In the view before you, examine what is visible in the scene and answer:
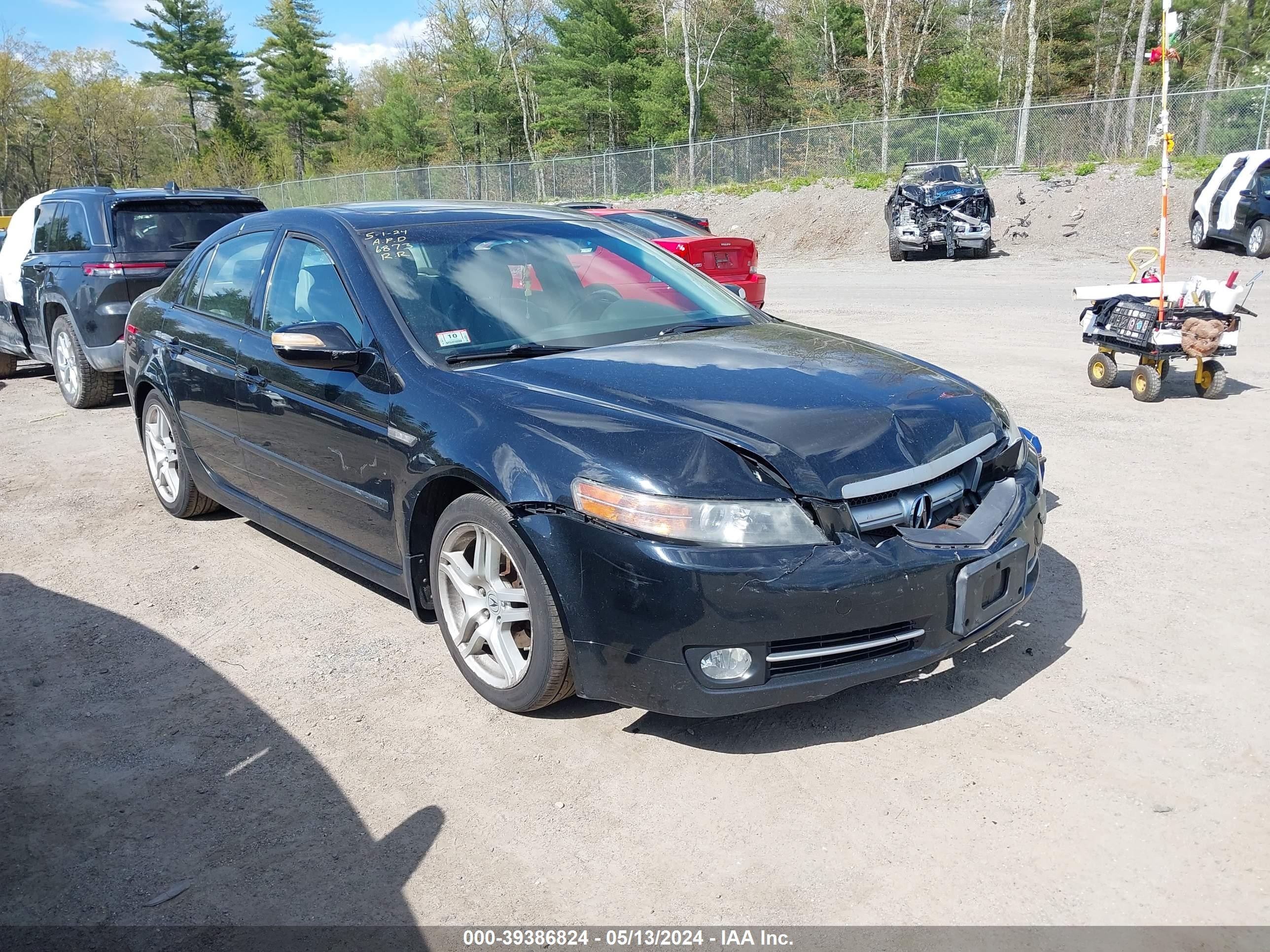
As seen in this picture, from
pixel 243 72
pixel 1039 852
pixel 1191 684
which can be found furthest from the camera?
pixel 243 72

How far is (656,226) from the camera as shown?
42.2 feet

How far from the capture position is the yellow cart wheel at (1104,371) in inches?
330

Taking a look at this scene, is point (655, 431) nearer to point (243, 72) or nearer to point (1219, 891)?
point (1219, 891)

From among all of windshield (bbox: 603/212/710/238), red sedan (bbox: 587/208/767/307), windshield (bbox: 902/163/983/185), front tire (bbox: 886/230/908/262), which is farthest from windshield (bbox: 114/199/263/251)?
windshield (bbox: 902/163/983/185)

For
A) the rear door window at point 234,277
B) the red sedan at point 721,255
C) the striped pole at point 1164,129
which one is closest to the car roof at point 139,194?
the red sedan at point 721,255

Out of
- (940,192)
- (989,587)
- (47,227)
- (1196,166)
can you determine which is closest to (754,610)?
(989,587)

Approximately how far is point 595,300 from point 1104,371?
19.0 feet

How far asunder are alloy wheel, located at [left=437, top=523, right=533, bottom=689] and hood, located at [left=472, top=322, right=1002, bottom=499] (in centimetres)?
58

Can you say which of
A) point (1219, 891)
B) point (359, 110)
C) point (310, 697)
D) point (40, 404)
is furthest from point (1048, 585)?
point (359, 110)

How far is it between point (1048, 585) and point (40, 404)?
376 inches

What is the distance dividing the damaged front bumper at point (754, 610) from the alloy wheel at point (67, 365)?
7881 mm

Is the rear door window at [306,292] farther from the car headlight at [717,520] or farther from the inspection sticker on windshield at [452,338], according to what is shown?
the car headlight at [717,520]

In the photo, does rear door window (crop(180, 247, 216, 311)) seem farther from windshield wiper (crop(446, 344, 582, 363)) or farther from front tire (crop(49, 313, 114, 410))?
front tire (crop(49, 313, 114, 410))

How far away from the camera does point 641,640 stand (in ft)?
9.80
